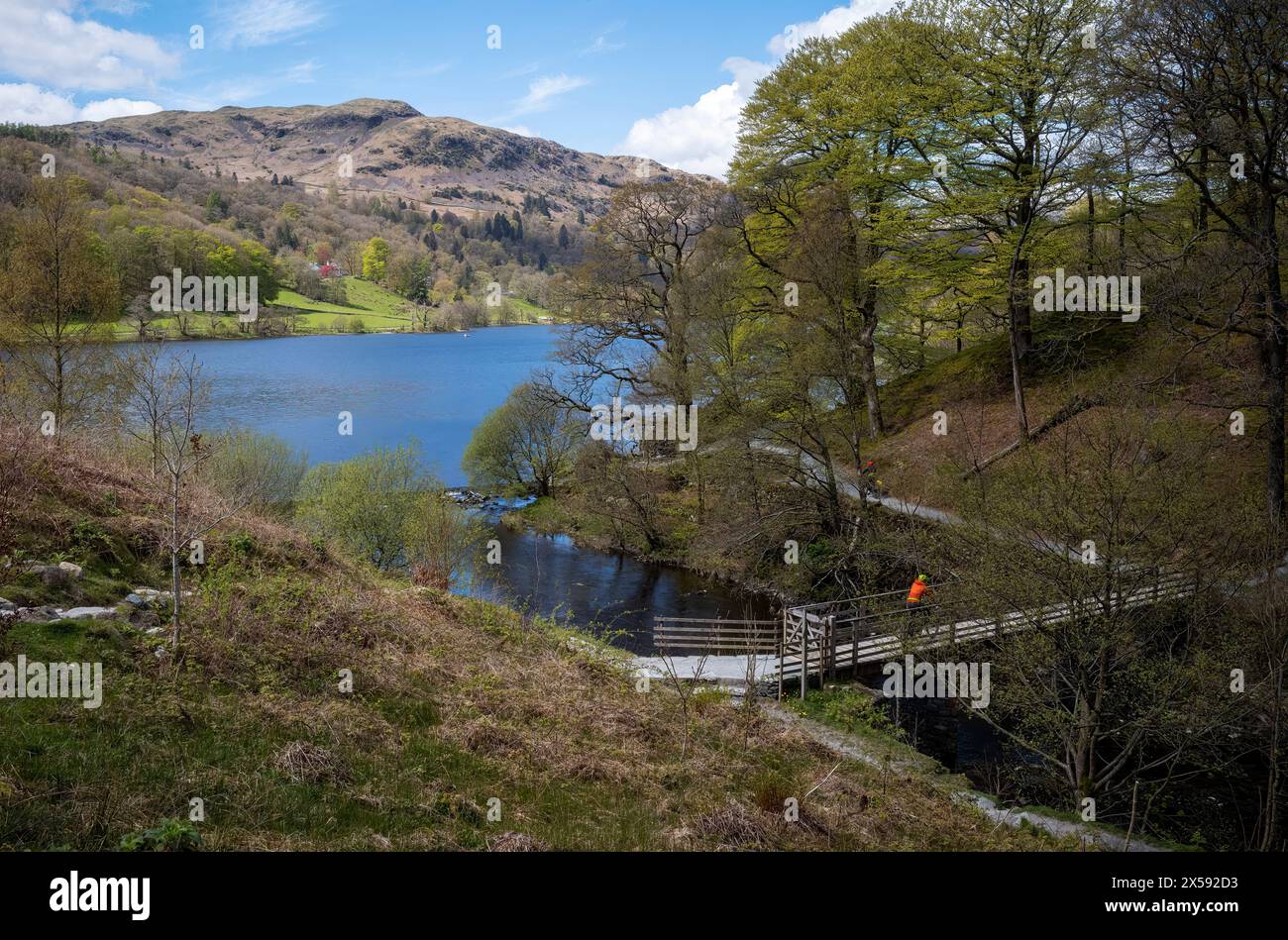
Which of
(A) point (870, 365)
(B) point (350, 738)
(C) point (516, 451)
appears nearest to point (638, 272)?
(A) point (870, 365)

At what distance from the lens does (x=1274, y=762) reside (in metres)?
9.90

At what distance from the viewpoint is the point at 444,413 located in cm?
6012

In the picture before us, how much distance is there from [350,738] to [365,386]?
65279 mm

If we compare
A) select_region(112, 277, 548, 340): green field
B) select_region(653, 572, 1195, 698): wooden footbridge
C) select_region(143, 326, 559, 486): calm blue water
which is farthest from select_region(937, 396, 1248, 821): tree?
select_region(112, 277, 548, 340): green field

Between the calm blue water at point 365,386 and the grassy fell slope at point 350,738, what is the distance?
76.3ft

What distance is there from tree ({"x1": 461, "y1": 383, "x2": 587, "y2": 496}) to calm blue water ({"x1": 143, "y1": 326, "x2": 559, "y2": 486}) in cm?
400

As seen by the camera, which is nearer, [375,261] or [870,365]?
[870,365]

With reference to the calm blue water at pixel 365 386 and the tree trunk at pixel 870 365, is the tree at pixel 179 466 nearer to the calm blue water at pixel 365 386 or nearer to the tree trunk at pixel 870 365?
the tree trunk at pixel 870 365

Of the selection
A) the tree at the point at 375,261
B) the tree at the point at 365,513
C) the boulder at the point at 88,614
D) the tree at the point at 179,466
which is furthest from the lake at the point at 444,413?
the tree at the point at 375,261

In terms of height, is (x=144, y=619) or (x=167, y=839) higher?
(x=144, y=619)

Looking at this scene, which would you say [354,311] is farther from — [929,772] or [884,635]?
[929,772]

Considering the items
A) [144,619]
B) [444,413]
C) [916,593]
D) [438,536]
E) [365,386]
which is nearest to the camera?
[144,619]

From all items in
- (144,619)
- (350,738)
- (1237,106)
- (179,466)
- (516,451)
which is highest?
(1237,106)
